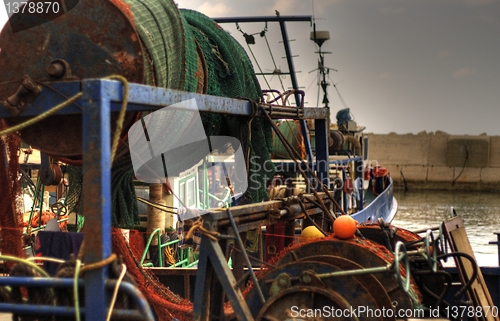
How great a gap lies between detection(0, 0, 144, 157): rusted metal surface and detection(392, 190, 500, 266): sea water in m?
18.0

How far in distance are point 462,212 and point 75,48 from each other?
32.7 m

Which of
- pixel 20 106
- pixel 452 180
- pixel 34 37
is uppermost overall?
pixel 34 37

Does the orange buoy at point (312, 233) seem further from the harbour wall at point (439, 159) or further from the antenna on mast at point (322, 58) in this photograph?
the harbour wall at point (439, 159)

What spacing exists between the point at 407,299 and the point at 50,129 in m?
2.82

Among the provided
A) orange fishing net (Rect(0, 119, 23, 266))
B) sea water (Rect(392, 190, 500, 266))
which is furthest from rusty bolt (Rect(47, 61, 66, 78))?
sea water (Rect(392, 190, 500, 266))

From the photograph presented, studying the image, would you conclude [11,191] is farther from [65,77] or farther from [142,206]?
[142,206]

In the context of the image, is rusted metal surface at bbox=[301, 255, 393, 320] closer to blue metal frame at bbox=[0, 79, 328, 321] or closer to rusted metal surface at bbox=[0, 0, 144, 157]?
blue metal frame at bbox=[0, 79, 328, 321]

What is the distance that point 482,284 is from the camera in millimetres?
5254

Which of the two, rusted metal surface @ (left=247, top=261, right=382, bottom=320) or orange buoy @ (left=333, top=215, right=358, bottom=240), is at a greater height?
orange buoy @ (left=333, top=215, right=358, bottom=240)

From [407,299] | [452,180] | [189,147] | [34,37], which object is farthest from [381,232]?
[452,180]

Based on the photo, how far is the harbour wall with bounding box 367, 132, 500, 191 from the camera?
1875 inches

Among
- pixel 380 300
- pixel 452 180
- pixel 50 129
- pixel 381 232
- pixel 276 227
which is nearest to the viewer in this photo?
pixel 380 300

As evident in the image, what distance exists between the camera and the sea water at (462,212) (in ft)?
78.7

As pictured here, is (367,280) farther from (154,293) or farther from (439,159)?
(439,159)
